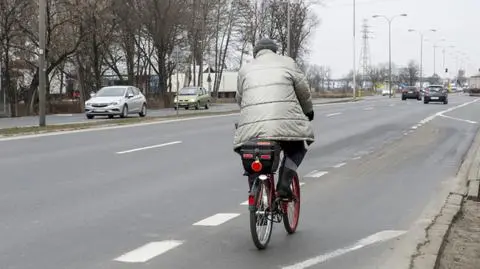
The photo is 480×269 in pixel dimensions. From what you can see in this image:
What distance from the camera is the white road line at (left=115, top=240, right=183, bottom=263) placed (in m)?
5.54

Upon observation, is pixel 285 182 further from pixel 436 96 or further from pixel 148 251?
pixel 436 96

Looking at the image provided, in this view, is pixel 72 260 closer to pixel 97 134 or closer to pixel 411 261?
pixel 411 261

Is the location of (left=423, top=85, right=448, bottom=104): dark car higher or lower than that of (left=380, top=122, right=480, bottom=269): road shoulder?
higher

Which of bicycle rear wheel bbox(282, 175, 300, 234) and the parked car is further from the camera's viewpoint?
the parked car

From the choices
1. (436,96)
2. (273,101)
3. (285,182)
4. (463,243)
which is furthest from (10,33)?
(463,243)

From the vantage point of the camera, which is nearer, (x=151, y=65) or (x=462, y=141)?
(x=462, y=141)

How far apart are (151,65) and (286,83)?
47156 mm

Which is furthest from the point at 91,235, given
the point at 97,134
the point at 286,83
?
the point at 97,134

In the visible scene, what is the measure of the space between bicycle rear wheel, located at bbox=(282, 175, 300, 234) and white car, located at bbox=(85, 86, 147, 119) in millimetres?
22040

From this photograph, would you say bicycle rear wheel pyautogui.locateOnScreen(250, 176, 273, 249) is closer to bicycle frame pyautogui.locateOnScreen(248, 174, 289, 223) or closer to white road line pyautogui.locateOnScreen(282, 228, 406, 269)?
bicycle frame pyautogui.locateOnScreen(248, 174, 289, 223)

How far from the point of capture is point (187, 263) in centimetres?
544

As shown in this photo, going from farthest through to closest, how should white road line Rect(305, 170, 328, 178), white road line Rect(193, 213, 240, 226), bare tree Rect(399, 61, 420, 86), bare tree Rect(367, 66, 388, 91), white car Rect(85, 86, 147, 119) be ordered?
bare tree Rect(399, 61, 420, 86) → bare tree Rect(367, 66, 388, 91) → white car Rect(85, 86, 147, 119) → white road line Rect(305, 170, 328, 178) → white road line Rect(193, 213, 240, 226)

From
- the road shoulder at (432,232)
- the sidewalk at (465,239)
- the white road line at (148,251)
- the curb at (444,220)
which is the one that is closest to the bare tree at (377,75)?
the curb at (444,220)

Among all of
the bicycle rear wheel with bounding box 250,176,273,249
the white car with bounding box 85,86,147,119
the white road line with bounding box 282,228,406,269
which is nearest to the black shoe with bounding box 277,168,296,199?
the bicycle rear wheel with bounding box 250,176,273,249
